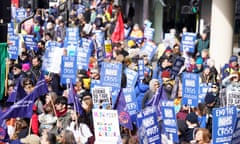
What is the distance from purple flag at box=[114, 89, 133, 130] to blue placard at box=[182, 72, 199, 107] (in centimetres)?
159

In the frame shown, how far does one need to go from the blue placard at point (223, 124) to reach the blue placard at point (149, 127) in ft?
2.46

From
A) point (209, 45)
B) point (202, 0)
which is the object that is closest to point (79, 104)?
point (209, 45)

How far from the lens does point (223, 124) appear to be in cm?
859

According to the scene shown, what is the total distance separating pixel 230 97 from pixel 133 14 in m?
24.9

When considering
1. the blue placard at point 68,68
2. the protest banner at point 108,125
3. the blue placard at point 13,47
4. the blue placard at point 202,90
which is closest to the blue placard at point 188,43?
the blue placard at point 13,47

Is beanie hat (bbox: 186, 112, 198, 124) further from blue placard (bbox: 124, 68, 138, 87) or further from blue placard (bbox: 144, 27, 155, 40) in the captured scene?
blue placard (bbox: 144, 27, 155, 40)

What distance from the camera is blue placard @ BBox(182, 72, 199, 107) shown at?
11.5 meters

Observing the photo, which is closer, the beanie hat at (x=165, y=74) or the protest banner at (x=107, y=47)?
the beanie hat at (x=165, y=74)

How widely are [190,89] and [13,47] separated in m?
7.11

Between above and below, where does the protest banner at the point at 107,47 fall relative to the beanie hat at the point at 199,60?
above

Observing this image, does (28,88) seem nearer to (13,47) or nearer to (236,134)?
(236,134)

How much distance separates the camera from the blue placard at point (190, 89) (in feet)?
37.9

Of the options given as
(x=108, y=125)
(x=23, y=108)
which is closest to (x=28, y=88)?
(x=23, y=108)

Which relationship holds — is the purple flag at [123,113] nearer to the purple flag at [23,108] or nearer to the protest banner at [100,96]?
the protest banner at [100,96]
